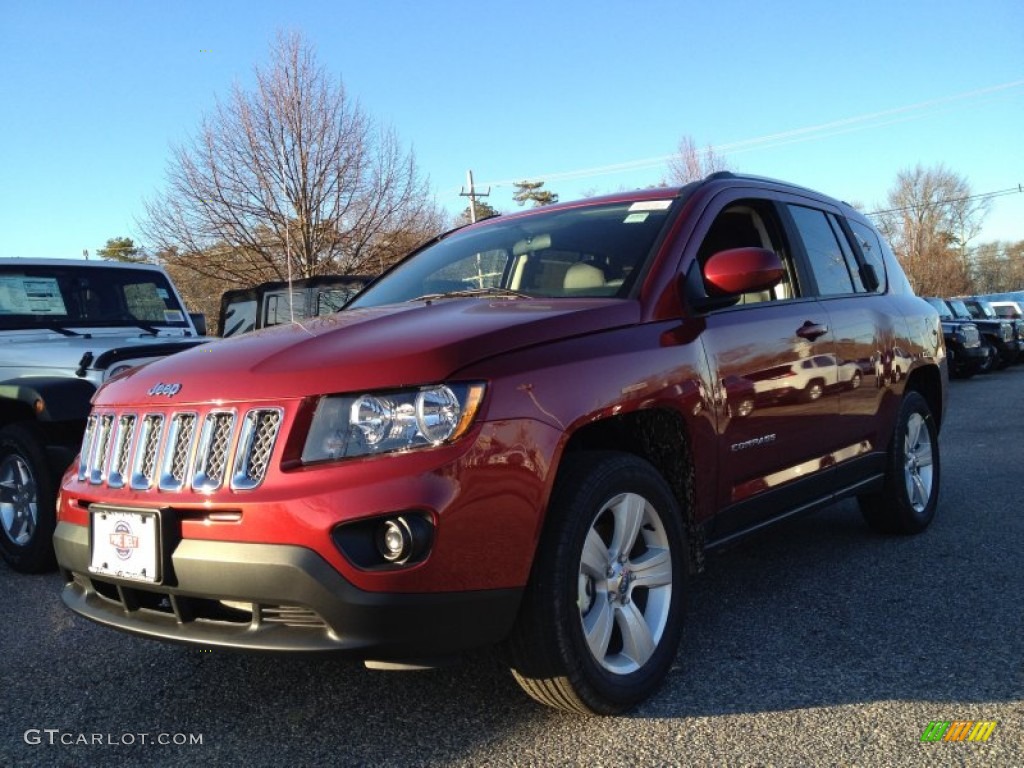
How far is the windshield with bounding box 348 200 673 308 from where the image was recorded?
11.0 ft

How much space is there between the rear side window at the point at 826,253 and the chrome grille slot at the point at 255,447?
280cm

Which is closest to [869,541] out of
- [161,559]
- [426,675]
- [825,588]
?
[825,588]

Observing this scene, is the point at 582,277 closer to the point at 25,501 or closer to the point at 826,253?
the point at 826,253

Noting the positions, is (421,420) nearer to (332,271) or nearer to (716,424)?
(716,424)

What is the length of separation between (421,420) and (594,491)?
59 centimetres

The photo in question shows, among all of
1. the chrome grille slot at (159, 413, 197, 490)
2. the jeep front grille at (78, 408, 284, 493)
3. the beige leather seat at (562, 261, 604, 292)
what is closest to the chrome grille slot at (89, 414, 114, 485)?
the jeep front grille at (78, 408, 284, 493)

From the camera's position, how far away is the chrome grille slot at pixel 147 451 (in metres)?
2.62

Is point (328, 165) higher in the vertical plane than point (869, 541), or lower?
higher

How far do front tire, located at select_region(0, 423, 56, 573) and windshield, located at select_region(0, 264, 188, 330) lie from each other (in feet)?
5.32

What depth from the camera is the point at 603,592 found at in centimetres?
273

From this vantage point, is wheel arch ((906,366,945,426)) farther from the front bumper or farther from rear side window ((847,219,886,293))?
the front bumper

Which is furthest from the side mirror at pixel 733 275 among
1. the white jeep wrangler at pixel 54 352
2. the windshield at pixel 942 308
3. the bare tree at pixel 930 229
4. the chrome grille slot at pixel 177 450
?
the bare tree at pixel 930 229

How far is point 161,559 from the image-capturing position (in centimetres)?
244

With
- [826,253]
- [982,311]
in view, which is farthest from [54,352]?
[982,311]
